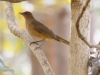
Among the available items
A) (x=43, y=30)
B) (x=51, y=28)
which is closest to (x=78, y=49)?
(x=43, y=30)

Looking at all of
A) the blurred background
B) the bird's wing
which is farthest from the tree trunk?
the blurred background

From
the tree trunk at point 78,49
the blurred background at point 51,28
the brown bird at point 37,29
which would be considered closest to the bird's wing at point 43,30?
the brown bird at point 37,29

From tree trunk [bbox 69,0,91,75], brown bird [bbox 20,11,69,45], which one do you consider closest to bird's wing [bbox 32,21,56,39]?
brown bird [bbox 20,11,69,45]

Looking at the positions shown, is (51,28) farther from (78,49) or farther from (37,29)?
(78,49)

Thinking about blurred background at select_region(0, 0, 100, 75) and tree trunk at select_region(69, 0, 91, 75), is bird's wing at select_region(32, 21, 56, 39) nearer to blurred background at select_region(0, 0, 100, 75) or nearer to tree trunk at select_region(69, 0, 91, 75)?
blurred background at select_region(0, 0, 100, 75)

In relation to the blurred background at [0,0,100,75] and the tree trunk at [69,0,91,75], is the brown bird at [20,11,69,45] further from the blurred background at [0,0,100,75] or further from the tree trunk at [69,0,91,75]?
the tree trunk at [69,0,91,75]

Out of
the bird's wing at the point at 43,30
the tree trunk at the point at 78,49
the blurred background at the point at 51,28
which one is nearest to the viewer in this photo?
the tree trunk at the point at 78,49

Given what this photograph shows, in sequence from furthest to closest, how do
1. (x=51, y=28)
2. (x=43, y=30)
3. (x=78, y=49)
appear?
(x=51, y=28) < (x=43, y=30) < (x=78, y=49)

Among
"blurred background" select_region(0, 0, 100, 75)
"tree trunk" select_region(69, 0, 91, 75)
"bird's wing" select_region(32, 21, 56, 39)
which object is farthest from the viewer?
"blurred background" select_region(0, 0, 100, 75)

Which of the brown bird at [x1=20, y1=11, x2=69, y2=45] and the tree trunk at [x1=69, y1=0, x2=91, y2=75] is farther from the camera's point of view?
the brown bird at [x1=20, y1=11, x2=69, y2=45]

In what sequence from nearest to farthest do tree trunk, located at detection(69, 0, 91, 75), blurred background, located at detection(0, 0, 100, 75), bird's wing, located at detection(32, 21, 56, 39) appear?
tree trunk, located at detection(69, 0, 91, 75) → bird's wing, located at detection(32, 21, 56, 39) → blurred background, located at detection(0, 0, 100, 75)

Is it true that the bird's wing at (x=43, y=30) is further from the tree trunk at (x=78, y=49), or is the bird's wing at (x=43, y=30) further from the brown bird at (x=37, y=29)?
the tree trunk at (x=78, y=49)

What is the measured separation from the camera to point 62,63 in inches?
145

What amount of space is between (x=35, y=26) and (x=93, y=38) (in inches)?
46.1
